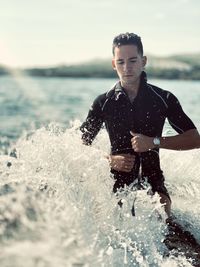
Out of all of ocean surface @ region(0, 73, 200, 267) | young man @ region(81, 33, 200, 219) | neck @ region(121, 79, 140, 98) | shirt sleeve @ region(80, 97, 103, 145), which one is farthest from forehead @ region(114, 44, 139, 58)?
ocean surface @ region(0, 73, 200, 267)

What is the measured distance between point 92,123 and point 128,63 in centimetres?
96

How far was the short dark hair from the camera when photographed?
6.86 m

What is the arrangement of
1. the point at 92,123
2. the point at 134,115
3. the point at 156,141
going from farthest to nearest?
the point at 92,123 < the point at 134,115 < the point at 156,141

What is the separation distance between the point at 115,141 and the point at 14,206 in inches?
71.9

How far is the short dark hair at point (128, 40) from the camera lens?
686 centimetres

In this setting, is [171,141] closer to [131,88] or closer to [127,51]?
[131,88]

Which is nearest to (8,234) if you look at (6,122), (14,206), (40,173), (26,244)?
(14,206)

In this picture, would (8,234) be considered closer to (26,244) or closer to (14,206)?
(14,206)

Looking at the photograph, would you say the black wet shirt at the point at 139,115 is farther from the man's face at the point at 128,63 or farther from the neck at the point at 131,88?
the man's face at the point at 128,63

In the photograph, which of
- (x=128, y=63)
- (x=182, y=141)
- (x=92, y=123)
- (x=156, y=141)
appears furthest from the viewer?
(x=92, y=123)

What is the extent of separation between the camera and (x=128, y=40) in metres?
6.86

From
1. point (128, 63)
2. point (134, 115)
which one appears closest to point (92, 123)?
point (134, 115)

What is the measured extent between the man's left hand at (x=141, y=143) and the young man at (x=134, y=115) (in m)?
0.28

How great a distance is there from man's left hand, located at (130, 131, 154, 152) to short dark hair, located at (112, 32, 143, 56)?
120 centimetres
